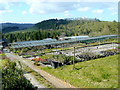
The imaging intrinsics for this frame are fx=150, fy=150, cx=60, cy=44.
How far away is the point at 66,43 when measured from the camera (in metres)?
41.2

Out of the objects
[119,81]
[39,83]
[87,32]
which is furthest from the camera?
[87,32]

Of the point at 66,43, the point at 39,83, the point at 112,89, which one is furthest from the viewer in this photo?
the point at 66,43

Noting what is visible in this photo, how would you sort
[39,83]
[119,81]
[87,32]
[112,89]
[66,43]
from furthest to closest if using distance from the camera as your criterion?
[87,32] < [66,43] < [39,83] < [119,81] < [112,89]

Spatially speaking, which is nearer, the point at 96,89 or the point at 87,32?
the point at 96,89

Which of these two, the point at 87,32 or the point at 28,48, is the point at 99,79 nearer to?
the point at 28,48

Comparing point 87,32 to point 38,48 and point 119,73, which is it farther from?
point 119,73

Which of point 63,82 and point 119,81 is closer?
point 119,81

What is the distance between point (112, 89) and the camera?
890 centimetres

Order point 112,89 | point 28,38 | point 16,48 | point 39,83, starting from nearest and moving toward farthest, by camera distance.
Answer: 1. point 112,89
2. point 39,83
3. point 16,48
4. point 28,38

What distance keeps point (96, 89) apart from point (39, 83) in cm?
436

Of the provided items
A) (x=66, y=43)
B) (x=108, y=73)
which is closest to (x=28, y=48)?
(x=66, y=43)

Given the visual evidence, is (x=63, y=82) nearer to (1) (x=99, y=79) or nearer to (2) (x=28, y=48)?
(1) (x=99, y=79)

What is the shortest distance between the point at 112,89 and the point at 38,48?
2708cm

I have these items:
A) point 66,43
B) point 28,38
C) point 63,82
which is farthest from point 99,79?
point 28,38
